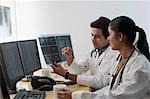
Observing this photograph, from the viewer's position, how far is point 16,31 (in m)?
3.97

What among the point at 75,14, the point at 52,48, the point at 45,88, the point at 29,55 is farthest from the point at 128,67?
the point at 75,14

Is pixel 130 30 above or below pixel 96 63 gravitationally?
above

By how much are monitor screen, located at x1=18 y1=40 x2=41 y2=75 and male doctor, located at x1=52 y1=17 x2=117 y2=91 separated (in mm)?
264

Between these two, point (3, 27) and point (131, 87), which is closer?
point (131, 87)

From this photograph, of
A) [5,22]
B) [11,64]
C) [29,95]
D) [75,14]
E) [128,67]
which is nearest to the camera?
[128,67]

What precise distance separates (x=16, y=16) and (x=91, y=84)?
2222mm

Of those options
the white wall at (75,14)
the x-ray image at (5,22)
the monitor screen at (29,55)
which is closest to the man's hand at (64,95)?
the monitor screen at (29,55)

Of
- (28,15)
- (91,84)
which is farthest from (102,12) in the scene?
(91,84)

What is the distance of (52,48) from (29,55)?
370 mm

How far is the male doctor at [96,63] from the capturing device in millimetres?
2162

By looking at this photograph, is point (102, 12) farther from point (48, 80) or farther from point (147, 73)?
point (147, 73)

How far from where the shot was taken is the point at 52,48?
277 cm

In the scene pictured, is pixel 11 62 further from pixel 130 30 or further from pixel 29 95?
pixel 130 30

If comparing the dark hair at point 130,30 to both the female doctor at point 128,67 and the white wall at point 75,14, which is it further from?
the white wall at point 75,14
